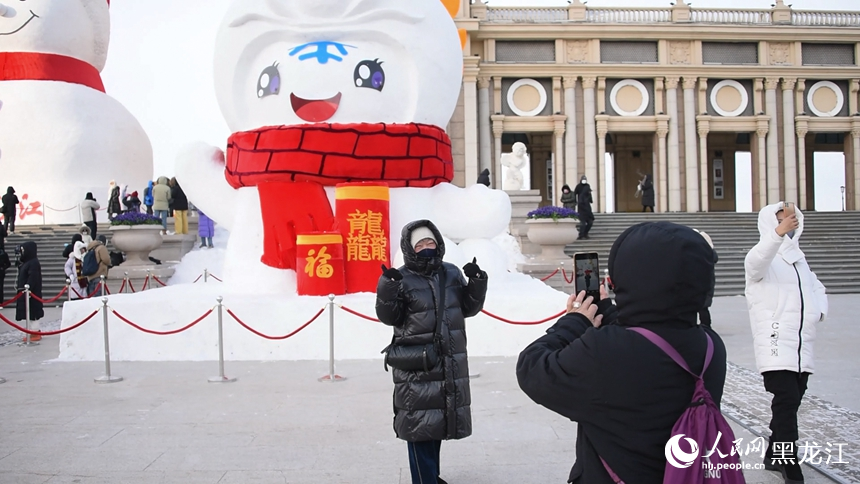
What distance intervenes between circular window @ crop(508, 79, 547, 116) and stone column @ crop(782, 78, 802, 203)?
9231 mm

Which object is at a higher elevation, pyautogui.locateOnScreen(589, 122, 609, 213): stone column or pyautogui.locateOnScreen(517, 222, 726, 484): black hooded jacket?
pyautogui.locateOnScreen(589, 122, 609, 213): stone column

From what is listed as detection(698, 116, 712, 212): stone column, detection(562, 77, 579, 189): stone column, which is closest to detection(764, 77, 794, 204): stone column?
detection(698, 116, 712, 212): stone column

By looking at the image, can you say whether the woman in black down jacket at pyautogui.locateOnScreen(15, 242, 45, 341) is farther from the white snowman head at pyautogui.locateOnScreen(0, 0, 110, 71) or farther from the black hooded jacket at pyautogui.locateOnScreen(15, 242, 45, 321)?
the white snowman head at pyautogui.locateOnScreen(0, 0, 110, 71)

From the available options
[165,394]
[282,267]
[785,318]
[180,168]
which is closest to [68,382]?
[165,394]

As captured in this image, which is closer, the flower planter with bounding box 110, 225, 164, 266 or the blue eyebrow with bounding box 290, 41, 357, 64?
the blue eyebrow with bounding box 290, 41, 357, 64

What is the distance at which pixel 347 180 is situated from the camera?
8.01 m

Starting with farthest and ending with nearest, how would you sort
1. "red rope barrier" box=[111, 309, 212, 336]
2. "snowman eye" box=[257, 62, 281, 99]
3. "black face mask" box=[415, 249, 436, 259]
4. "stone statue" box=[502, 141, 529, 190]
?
"stone statue" box=[502, 141, 529, 190]
"snowman eye" box=[257, 62, 281, 99]
"red rope barrier" box=[111, 309, 212, 336]
"black face mask" box=[415, 249, 436, 259]

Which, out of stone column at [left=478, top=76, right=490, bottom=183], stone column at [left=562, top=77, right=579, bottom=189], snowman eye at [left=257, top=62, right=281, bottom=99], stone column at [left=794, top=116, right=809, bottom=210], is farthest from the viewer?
stone column at [left=794, top=116, right=809, bottom=210]

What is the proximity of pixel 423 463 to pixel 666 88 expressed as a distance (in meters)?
25.2

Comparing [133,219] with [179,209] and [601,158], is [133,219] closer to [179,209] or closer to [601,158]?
[179,209]

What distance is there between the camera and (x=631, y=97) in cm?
2611

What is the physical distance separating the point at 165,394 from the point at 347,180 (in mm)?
3127

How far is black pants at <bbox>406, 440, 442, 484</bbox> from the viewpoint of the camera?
3426 mm

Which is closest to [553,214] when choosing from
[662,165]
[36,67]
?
[662,165]
